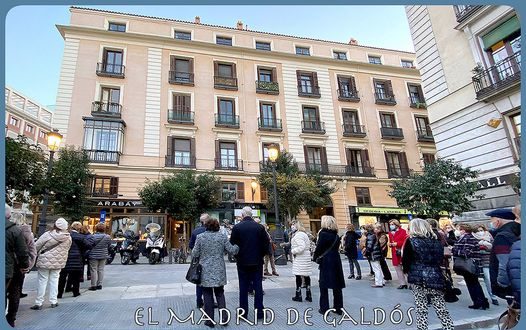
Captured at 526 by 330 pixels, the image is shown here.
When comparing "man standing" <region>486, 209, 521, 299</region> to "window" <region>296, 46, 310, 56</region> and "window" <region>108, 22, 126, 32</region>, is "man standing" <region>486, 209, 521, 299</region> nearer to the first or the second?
"window" <region>296, 46, 310, 56</region>

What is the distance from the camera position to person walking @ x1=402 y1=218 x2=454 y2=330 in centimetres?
424

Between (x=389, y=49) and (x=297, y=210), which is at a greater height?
(x=389, y=49)

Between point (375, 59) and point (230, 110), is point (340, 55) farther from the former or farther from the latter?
point (230, 110)

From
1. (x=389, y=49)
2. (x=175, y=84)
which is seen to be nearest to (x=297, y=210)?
(x=175, y=84)

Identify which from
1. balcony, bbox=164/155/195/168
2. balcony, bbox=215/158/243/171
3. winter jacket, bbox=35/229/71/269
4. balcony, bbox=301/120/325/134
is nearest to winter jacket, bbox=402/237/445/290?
winter jacket, bbox=35/229/71/269

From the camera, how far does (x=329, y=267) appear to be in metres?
5.31

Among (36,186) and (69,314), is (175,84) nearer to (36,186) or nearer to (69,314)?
(36,186)

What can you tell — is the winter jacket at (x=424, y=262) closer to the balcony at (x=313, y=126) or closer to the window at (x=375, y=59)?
the balcony at (x=313, y=126)

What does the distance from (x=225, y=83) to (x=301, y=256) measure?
797 inches

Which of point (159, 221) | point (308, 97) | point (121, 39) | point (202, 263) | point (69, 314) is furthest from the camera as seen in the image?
point (308, 97)

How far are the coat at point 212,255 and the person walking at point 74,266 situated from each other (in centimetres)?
357

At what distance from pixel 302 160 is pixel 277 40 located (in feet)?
37.9

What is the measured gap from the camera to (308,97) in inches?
1011

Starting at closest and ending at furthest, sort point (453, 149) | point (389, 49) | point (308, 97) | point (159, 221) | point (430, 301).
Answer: point (430, 301)
point (453, 149)
point (159, 221)
point (308, 97)
point (389, 49)
